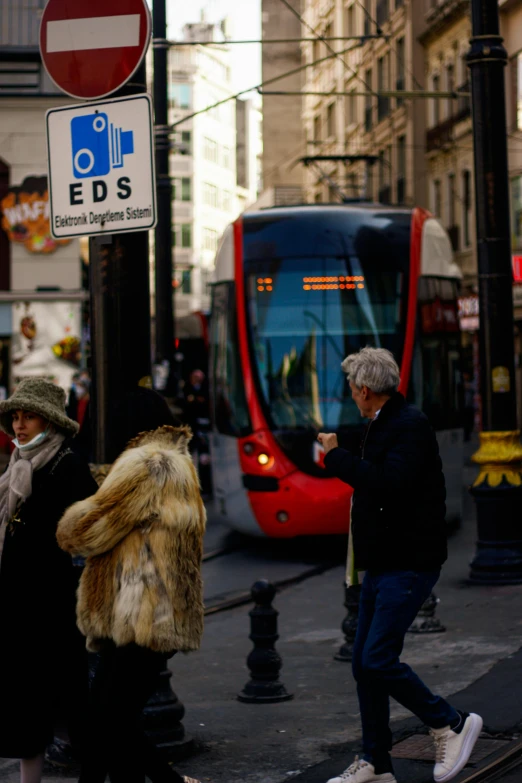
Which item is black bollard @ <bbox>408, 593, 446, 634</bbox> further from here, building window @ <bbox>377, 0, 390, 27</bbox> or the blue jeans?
building window @ <bbox>377, 0, 390, 27</bbox>

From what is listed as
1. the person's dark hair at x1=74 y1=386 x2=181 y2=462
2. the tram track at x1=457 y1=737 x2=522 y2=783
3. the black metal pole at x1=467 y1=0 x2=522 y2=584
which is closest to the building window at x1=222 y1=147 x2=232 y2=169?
the black metal pole at x1=467 y1=0 x2=522 y2=584

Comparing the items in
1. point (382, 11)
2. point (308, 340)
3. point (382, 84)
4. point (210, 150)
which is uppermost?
point (210, 150)

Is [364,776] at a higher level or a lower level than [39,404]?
lower

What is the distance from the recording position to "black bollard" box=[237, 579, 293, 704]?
762cm

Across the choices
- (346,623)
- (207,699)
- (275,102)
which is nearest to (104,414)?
(207,699)

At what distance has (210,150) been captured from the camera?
108 m

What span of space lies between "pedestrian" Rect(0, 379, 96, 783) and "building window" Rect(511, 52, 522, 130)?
31387 millimetres

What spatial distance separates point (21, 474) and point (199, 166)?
10140 centimetres

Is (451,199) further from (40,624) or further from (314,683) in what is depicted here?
(40,624)

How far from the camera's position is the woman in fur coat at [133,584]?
4.89m

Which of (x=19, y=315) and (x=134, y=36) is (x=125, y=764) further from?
(x=19, y=315)

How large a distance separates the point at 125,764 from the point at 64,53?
125 inches

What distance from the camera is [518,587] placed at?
11.0m

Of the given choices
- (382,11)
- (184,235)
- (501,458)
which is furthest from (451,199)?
(184,235)
